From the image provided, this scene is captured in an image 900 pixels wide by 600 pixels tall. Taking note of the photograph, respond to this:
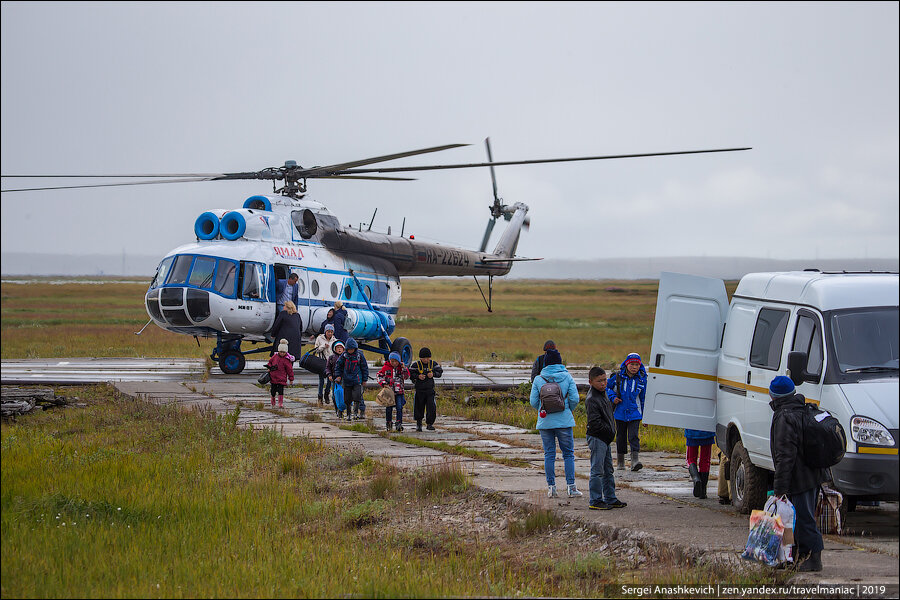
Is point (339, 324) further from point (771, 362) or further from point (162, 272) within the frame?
point (771, 362)

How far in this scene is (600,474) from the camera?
10.3m

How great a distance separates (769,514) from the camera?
25.5 feet

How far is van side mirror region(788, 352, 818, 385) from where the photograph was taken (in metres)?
8.83

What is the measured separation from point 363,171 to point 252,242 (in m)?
3.77

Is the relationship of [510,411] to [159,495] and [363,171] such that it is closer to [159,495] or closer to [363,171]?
[363,171]

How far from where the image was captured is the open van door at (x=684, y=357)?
11117 millimetres

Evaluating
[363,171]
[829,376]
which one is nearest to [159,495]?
[829,376]

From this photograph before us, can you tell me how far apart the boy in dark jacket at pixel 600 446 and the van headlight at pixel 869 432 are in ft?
8.33

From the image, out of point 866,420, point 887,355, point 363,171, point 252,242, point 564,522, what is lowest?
point 564,522

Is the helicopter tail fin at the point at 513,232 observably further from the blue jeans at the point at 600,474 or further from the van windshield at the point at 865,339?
the van windshield at the point at 865,339

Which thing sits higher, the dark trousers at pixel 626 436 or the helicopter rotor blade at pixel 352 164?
the helicopter rotor blade at pixel 352 164

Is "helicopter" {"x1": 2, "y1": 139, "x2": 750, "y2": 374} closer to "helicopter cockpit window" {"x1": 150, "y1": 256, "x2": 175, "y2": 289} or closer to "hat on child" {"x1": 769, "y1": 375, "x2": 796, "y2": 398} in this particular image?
"helicopter cockpit window" {"x1": 150, "y1": 256, "x2": 175, "y2": 289}

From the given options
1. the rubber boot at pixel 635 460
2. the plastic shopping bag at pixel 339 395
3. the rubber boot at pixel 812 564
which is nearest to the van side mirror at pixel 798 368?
the rubber boot at pixel 812 564

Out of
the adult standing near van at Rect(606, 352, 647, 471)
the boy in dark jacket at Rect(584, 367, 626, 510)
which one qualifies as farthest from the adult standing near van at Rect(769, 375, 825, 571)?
the adult standing near van at Rect(606, 352, 647, 471)
